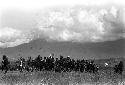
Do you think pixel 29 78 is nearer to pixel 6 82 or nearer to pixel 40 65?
pixel 6 82

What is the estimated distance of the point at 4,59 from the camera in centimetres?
16138

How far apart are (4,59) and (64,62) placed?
172ft

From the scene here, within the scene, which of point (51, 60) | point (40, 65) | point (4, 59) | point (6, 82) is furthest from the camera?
point (40, 65)

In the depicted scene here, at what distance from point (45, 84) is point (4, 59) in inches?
6040

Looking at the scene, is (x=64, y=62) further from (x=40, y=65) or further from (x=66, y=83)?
(x=66, y=83)

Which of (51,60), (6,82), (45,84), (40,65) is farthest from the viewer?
(40,65)

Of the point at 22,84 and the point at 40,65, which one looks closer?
the point at 22,84

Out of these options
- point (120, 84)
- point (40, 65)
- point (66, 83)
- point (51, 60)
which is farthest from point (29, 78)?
point (40, 65)

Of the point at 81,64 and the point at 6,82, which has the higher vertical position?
the point at 6,82

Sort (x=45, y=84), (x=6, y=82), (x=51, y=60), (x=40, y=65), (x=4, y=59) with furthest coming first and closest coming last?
(x=40, y=65), (x=51, y=60), (x=4, y=59), (x=6, y=82), (x=45, y=84)

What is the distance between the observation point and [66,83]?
1473 centimetres

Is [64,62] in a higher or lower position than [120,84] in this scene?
lower

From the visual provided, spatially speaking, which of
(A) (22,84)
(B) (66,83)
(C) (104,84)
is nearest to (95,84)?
(C) (104,84)

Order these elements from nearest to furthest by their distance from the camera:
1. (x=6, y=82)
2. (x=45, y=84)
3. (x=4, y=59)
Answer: (x=45, y=84) < (x=6, y=82) < (x=4, y=59)
